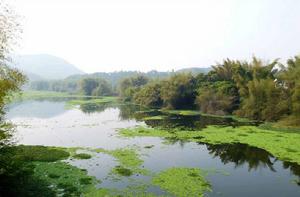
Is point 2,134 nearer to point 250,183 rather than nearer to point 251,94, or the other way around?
point 250,183

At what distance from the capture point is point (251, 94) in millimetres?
54812

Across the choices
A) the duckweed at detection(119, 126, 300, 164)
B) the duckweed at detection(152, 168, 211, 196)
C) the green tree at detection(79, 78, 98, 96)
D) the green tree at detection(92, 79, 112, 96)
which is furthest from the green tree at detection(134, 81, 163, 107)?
the green tree at detection(79, 78, 98, 96)

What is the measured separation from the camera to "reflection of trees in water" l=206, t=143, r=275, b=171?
93.1ft

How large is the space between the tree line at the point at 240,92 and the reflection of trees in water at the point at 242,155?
49.9 feet

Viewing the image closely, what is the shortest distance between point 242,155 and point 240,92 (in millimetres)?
30991

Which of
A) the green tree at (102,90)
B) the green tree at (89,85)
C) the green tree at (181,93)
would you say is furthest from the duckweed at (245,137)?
the green tree at (89,85)

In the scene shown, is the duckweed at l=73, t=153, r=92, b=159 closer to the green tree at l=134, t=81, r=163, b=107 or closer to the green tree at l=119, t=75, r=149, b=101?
the green tree at l=134, t=81, r=163, b=107

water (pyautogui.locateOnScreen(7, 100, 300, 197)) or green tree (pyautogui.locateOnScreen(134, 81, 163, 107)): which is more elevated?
green tree (pyautogui.locateOnScreen(134, 81, 163, 107))

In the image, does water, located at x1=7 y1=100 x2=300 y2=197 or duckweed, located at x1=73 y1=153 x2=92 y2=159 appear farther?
duckweed, located at x1=73 y1=153 x2=92 y2=159

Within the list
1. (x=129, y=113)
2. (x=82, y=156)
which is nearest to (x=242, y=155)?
(x=82, y=156)

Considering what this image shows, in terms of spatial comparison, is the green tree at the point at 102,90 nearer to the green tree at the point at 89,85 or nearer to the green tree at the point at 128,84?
the green tree at the point at 89,85

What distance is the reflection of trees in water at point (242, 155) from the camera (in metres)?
28.4

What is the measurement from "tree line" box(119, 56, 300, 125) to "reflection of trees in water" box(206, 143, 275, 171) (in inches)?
599

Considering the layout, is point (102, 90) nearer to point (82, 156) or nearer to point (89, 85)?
point (89, 85)
